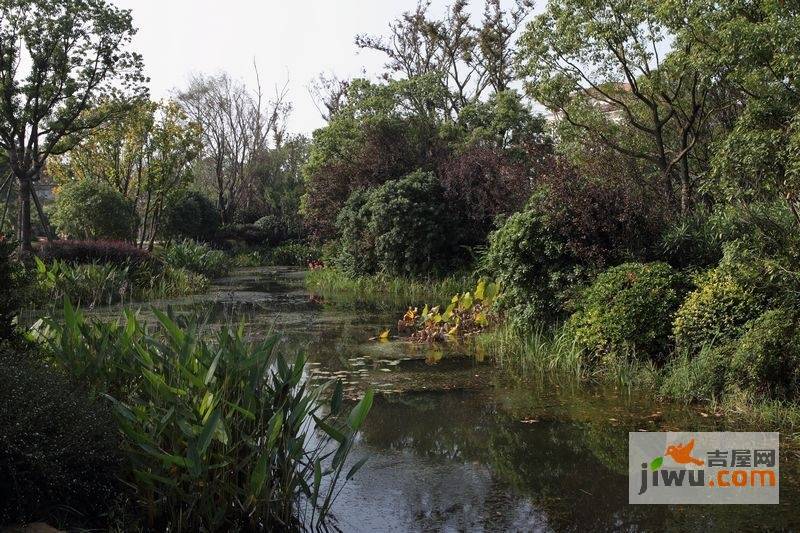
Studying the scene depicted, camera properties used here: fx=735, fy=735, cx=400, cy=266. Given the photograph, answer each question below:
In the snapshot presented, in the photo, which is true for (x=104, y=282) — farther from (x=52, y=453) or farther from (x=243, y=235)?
(x=243, y=235)

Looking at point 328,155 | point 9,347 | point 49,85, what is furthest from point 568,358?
point 328,155

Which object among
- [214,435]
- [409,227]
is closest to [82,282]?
[409,227]

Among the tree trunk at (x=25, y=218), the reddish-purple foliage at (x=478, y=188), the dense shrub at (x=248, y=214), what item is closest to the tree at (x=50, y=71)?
the tree trunk at (x=25, y=218)

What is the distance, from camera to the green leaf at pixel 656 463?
5266 millimetres

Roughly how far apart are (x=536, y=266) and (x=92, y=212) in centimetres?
1619

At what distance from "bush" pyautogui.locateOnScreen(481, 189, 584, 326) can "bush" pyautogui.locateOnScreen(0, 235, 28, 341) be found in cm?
620

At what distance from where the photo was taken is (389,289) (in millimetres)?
18000

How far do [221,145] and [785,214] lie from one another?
31.2 m

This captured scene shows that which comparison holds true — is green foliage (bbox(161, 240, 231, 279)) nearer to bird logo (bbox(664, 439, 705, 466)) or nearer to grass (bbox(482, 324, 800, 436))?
grass (bbox(482, 324, 800, 436))

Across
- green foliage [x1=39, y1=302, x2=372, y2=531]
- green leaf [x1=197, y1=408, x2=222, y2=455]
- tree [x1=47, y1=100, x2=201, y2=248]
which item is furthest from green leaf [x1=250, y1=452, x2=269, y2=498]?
tree [x1=47, y1=100, x2=201, y2=248]

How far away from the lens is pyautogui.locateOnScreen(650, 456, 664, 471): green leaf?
527 cm

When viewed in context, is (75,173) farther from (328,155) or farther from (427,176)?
(427,176)

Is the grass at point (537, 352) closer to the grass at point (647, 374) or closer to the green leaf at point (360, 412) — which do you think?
the grass at point (647, 374)

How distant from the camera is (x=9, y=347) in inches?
191
